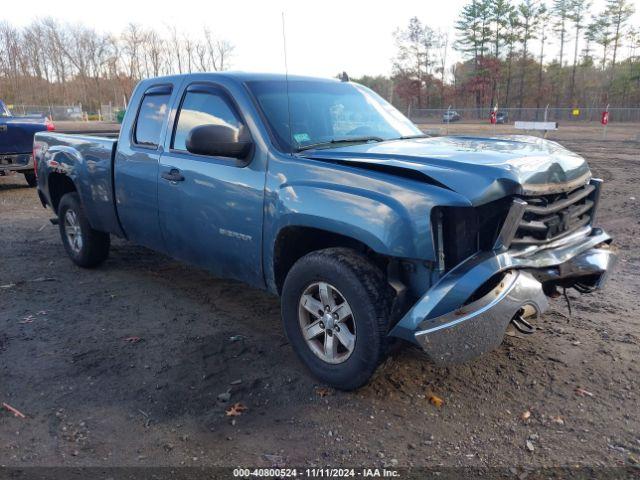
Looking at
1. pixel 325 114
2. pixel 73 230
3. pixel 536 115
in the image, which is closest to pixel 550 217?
pixel 325 114

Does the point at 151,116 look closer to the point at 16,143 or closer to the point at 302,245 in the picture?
the point at 302,245

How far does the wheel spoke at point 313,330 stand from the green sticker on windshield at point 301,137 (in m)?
1.24

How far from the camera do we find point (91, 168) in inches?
211

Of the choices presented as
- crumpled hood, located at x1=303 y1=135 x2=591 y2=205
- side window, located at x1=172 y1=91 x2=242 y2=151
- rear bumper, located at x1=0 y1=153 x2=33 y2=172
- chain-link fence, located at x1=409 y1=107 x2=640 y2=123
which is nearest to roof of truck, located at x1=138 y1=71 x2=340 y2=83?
side window, located at x1=172 y1=91 x2=242 y2=151

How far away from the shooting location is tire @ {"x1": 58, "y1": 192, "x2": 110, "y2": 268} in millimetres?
5758

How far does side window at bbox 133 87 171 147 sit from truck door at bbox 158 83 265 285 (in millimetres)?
246

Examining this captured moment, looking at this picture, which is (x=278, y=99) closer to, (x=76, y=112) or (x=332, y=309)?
(x=332, y=309)

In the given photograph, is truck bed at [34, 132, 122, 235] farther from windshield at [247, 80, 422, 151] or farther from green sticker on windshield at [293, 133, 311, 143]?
green sticker on windshield at [293, 133, 311, 143]

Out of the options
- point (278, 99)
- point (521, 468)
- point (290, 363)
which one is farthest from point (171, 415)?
point (278, 99)

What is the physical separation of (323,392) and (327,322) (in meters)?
0.45

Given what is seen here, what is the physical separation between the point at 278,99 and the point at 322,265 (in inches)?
55.7

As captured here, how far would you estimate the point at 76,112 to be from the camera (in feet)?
201

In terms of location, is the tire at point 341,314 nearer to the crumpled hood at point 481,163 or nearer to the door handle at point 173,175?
the crumpled hood at point 481,163

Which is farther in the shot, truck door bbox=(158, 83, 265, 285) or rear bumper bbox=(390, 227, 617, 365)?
truck door bbox=(158, 83, 265, 285)
